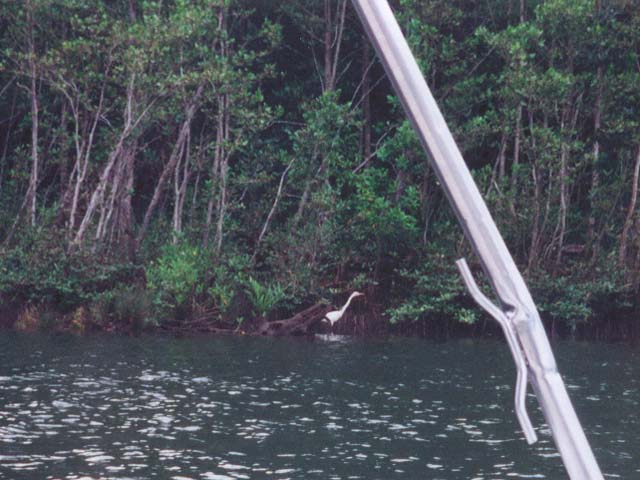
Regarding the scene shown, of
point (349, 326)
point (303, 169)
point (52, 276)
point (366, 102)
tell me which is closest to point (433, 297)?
point (349, 326)

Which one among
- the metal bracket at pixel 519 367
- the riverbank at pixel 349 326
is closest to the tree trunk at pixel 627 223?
the riverbank at pixel 349 326

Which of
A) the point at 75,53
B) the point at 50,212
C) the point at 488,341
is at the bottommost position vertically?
the point at 488,341

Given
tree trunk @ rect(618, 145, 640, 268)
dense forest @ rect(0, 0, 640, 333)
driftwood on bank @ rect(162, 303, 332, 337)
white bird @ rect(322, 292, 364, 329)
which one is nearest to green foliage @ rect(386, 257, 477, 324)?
dense forest @ rect(0, 0, 640, 333)

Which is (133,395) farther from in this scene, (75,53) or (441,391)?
(75,53)

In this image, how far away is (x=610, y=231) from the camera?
2688 cm

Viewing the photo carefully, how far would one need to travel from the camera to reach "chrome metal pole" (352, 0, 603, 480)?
1.63m

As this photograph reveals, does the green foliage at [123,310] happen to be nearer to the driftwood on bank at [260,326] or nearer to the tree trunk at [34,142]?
the driftwood on bank at [260,326]

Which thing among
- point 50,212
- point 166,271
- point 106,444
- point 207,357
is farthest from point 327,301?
point 106,444

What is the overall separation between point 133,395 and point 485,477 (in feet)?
22.2

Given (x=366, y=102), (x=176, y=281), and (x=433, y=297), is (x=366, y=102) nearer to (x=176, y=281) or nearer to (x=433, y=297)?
(x=433, y=297)

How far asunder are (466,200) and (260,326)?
23958 mm

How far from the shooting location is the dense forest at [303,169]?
84.3ft

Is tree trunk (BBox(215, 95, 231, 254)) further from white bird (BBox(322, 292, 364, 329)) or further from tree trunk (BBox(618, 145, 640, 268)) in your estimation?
tree trunk (BBox(618, 145, 640, 268))

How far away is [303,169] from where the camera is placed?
28734 millimetres
